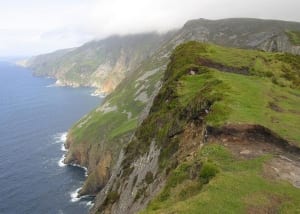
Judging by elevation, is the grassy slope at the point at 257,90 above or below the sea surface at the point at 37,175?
above

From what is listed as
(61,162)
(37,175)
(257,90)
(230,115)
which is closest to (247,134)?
(230,115)

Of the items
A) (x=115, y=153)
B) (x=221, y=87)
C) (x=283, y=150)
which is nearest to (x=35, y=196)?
(x=115, y=153)

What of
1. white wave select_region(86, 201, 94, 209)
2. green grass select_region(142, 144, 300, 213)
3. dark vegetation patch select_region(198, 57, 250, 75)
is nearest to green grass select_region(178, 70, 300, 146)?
dark vegetation patch select_region(198, 57, 250, 75)

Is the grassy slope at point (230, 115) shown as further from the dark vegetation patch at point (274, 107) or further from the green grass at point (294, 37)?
the green grass at point (294, 37)

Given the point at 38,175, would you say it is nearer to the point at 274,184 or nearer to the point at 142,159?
the point at 142,159

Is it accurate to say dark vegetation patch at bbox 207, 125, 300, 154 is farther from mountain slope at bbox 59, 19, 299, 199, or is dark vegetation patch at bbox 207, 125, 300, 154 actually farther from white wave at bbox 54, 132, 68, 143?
white wave at bbox 54, 132, 68, 143

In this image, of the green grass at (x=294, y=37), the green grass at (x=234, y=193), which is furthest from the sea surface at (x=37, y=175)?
the green grass at (x=234, y=193)

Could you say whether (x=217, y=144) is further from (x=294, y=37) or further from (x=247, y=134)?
(x=294, y=37)
